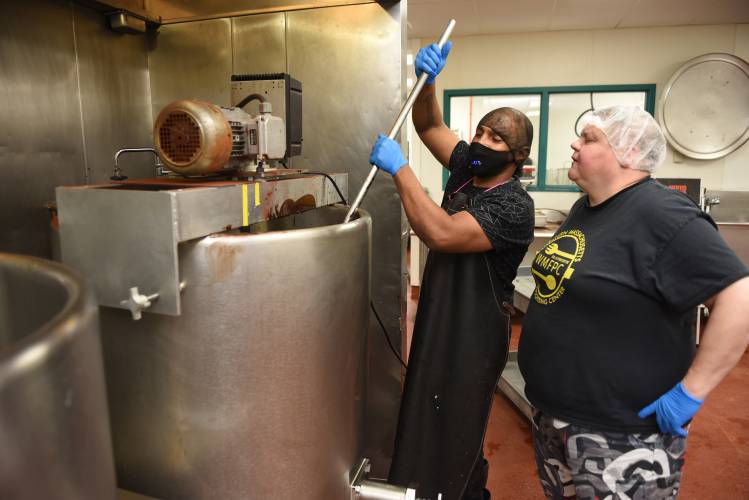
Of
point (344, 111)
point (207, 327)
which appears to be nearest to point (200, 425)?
point (207, 327)

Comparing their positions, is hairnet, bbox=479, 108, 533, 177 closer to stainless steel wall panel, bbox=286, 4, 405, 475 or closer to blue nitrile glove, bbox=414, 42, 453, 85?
blue nitrile glove, bbox=414, 42, 453, 85

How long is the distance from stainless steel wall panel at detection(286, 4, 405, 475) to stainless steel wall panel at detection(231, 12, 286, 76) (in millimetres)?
→ 40

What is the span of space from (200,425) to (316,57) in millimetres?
1367

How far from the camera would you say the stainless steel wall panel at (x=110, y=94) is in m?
1.75

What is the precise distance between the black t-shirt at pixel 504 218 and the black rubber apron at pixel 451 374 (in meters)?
0.05

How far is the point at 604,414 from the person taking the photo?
115 centimetres

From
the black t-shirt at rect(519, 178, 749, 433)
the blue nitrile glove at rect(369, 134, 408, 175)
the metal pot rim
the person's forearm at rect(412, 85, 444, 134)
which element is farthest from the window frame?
the metal pot rim

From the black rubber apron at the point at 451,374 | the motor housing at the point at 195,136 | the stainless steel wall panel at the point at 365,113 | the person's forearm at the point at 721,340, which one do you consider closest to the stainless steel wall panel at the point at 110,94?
the stainless steel wall panel at the point at 365,113

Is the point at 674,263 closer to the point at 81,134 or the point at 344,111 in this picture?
the point at 344,111

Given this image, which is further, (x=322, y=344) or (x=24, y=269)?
(x=322, y=344)

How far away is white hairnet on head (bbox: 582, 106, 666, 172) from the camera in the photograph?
3.88ft

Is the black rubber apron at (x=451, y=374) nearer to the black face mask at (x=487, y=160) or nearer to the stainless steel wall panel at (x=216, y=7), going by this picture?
the black face mask at (x=487, y=160)

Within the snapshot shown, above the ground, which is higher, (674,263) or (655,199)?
(655,199)

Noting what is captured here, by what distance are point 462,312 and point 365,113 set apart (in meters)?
0.80
